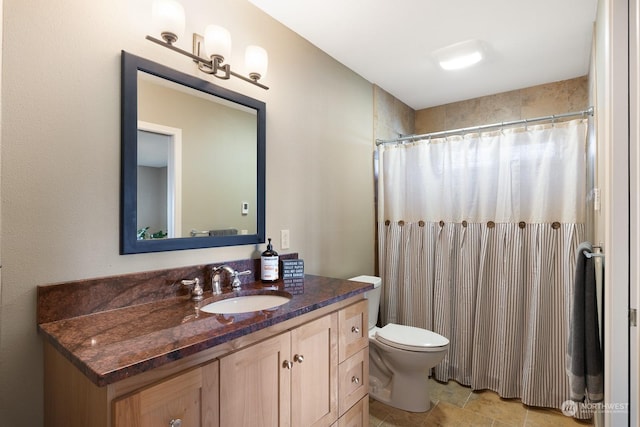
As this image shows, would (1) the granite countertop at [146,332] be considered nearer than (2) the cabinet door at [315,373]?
Yes

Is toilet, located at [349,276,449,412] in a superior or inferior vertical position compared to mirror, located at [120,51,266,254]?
inferior

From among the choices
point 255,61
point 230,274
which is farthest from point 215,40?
point 230,274

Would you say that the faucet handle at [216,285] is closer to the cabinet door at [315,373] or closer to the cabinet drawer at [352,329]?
the cabinet door at [315,373]

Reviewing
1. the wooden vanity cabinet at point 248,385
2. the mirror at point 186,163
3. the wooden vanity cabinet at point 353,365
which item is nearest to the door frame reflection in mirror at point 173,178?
the mirror at point 186,163

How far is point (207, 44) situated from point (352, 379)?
1643mm

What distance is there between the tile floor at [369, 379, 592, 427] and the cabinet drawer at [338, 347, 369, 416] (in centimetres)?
58

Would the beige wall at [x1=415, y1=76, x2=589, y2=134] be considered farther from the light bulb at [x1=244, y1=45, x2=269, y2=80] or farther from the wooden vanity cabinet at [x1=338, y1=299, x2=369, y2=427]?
the wooden vanity cabinet at [x1=338, y1=299, x2=369, y2=427]

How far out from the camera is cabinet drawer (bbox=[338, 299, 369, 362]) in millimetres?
1462

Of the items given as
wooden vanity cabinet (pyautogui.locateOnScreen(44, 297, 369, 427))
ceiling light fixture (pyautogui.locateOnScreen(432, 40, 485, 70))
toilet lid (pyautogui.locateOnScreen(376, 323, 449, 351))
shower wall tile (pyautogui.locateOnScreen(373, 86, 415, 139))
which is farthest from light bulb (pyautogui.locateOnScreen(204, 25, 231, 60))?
toilet lid (pyautogui.locateOnScreen(376, 323, 449, 351))

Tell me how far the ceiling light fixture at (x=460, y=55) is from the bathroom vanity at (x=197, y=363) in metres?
1.73

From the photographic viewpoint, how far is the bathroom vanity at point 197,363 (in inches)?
31.3

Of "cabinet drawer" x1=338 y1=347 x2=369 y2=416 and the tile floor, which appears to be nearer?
"cabinet drawer" x1=338 y1=347 x2=369 y2=416

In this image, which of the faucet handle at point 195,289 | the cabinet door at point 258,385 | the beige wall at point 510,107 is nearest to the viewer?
the cabinet door at point 258,385

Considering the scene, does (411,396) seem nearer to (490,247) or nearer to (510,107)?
(490,247)
